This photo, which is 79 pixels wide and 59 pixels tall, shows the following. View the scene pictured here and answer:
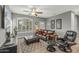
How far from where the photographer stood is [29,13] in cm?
231

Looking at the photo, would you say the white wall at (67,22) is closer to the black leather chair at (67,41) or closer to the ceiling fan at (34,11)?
the black leather chair at (67,41)

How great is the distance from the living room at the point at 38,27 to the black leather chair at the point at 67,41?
0.02 meters

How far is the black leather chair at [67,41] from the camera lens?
7.62 feet

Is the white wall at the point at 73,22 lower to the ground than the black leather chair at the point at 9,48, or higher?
higher

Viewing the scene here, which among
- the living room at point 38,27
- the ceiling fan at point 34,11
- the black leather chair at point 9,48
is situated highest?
the ceiling fan at point 34,11

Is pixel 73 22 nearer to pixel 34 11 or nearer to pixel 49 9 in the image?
pixel 49 9

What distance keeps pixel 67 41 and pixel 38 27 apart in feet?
1.92

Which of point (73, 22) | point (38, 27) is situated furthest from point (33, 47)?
point (73, 22)

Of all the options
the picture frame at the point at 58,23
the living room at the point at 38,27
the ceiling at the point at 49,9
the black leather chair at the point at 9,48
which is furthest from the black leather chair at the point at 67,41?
the black leather chair at the point at 9,48

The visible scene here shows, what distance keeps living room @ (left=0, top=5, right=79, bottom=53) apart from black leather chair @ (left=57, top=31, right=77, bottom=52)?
2 cm

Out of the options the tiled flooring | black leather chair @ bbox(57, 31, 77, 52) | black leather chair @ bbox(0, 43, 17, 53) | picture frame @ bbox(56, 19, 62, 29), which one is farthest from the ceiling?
black leather chair @ bbox(0, 43, 17, 53)

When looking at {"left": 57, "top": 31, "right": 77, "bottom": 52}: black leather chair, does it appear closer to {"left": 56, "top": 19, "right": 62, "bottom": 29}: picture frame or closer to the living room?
the living room
